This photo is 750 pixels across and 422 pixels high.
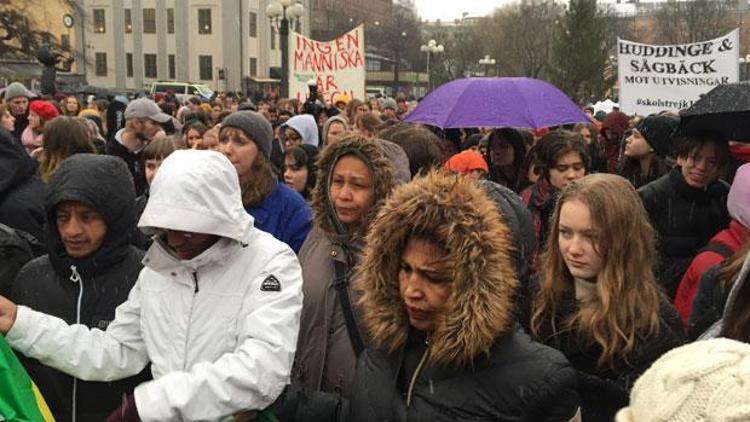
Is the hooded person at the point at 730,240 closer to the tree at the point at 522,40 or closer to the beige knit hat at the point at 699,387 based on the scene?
the beige knit hat at the point at 699,387

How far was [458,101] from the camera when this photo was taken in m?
6.62

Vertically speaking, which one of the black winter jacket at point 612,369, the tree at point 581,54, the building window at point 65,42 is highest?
the building window at point 65,42

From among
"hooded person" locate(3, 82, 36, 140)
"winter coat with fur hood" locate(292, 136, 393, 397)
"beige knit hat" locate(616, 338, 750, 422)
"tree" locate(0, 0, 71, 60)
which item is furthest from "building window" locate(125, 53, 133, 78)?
"beige knit hat" locate(616, 338, 750, 422)

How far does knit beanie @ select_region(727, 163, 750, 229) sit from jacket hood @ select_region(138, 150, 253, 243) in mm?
2159

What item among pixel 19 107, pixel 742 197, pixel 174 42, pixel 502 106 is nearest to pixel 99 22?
pixel 174 42

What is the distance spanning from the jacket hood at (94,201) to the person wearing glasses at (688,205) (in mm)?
2987

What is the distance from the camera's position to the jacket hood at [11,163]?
402 centimetres

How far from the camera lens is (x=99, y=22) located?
62844 millimetres

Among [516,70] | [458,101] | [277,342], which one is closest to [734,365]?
[277,342]

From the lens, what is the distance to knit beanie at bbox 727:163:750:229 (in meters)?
3.36

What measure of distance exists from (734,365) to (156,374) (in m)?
1.85

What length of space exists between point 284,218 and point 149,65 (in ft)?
205

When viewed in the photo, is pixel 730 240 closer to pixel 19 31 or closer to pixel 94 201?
pixel 94 201

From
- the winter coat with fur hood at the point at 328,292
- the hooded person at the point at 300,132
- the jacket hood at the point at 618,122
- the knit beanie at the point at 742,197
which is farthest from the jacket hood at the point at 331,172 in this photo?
the jacket hood at the point at 618,122
